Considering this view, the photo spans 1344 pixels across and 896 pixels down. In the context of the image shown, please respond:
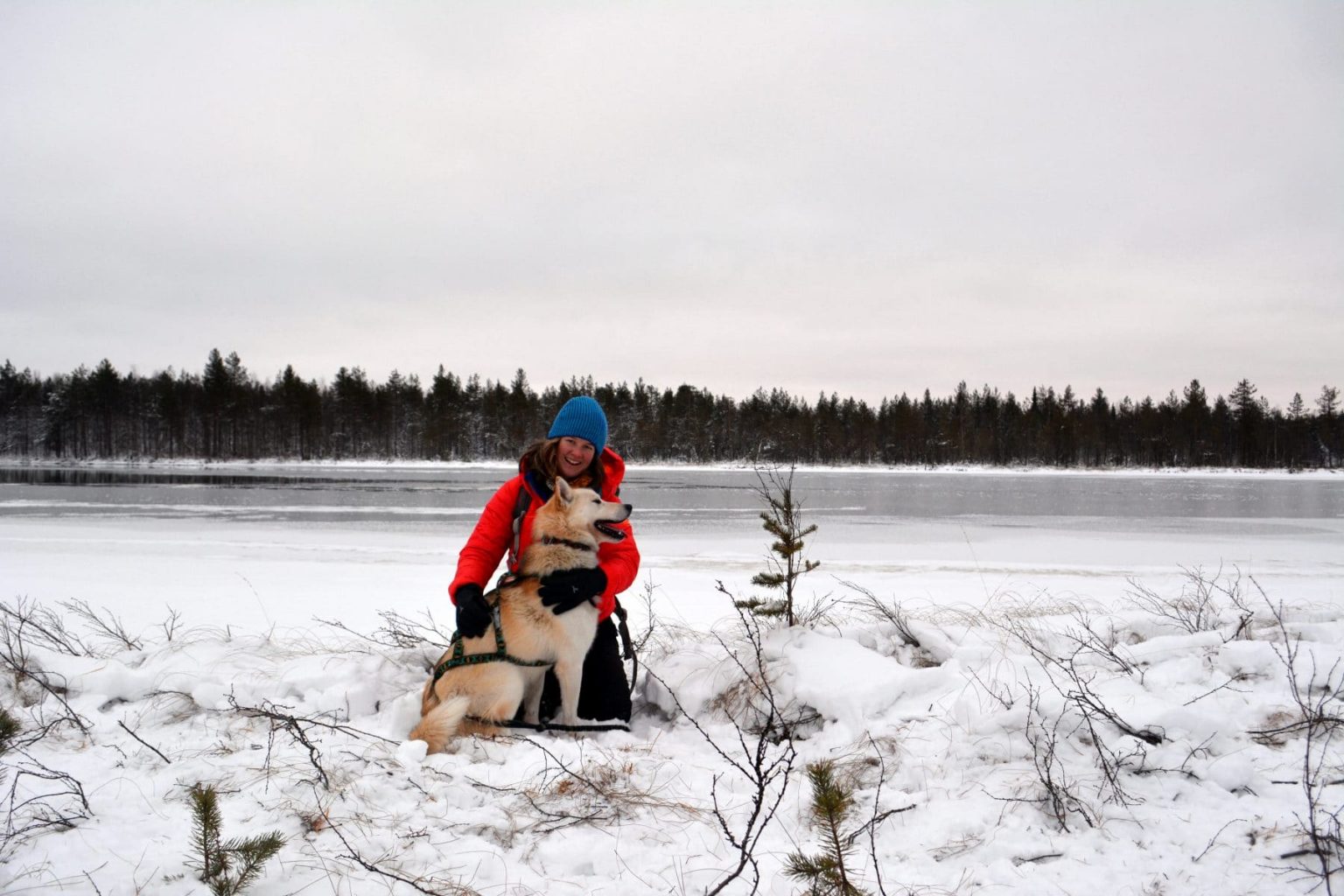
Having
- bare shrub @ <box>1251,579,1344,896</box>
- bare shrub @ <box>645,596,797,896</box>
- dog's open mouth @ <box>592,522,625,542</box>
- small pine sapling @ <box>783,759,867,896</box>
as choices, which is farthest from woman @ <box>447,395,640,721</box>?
bare shrub @ <box>1251,579,1344,896</box>

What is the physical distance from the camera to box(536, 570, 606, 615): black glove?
3984mm

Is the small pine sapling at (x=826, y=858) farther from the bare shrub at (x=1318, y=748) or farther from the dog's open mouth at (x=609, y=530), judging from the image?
the dog's open mouth at (x=609, y=530)

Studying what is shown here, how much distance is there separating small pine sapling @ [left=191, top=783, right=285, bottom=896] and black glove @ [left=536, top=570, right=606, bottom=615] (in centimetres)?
194

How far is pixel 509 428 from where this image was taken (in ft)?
258

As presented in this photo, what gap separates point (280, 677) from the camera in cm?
427

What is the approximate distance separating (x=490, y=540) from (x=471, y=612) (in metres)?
0.56

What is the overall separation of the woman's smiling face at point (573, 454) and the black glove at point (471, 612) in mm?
992

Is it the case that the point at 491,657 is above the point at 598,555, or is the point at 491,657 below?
below

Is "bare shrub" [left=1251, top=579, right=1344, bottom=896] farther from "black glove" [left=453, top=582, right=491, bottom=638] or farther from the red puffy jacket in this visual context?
"black glove" [left=453, top=582, right=491, bottom=638]

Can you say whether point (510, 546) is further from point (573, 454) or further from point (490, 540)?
point (573, 454)

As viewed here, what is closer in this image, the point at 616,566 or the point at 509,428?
the point at 616,566

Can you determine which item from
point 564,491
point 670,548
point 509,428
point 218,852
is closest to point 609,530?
point 564,491

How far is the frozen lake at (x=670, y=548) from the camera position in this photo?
8.90 m

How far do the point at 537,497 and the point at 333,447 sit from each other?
3284 inches
